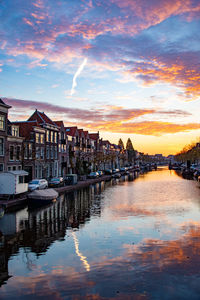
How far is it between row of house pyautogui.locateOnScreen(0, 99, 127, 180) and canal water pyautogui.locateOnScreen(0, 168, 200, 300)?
2080cm

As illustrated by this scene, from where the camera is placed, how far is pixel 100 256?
16641 mm

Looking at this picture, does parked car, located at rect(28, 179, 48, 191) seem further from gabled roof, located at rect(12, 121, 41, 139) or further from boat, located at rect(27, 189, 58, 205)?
gabled roof, located at rect(12, 121, 41, 139)

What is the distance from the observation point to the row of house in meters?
47.0

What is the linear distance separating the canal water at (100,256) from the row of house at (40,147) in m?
20.8

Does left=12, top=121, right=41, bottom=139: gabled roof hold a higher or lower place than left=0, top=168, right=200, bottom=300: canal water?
higher

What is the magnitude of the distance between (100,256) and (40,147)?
4797cm

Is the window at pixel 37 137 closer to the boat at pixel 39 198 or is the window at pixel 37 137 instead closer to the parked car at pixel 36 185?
the parked car at pixel 36 185

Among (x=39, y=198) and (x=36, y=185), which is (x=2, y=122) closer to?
(x=36, y=185)

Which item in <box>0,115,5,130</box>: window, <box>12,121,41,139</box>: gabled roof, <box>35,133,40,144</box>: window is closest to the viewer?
<box>0,115,5,130</box>: window

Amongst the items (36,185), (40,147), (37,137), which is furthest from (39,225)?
(40,147)

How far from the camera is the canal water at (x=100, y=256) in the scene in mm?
12258

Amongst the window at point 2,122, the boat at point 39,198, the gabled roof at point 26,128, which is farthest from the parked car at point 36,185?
the gabled roof at point 26,128

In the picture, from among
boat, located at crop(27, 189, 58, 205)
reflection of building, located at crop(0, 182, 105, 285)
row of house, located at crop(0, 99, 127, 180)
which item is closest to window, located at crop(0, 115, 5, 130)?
row of house, located at crop(0, 99, 127, 180)

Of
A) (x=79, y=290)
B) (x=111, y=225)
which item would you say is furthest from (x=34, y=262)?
(x=111, y=225)
